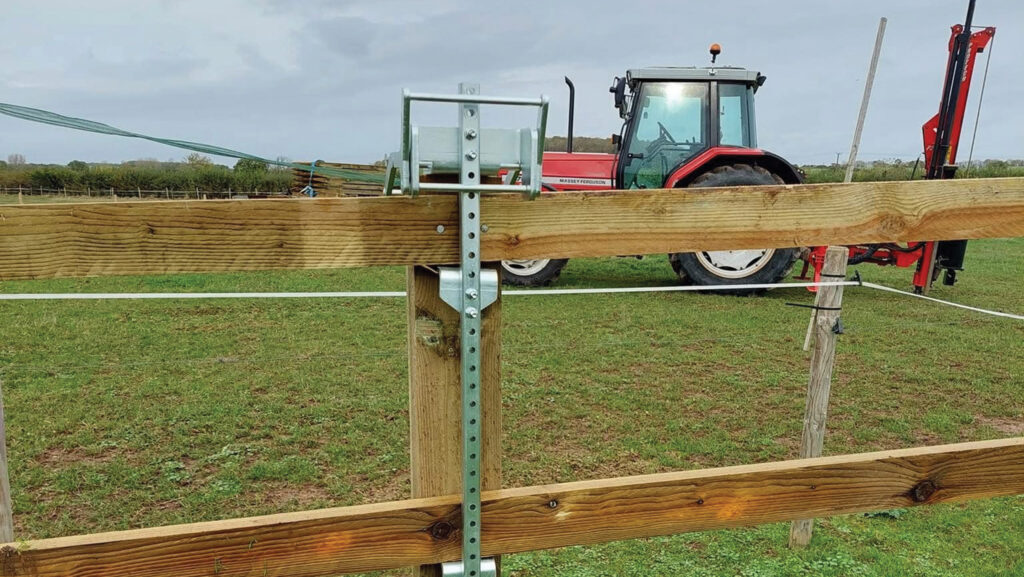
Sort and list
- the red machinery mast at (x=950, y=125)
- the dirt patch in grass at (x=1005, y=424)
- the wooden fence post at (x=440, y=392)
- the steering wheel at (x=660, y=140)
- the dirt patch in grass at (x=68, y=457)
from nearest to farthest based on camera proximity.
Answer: the wooden fence post at (x=440, y=392), the dirt patch in grass at (x=68, y=457), the dirt patch in grass at (x=1005, y=424), the red machinery mast at (x=950, y=125), the steering wheel at (x=660, y=140)

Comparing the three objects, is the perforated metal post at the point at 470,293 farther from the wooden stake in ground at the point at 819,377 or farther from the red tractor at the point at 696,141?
the red tractor at the point at 696,141

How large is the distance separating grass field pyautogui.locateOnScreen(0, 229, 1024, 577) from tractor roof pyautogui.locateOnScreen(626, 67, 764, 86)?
114 inches

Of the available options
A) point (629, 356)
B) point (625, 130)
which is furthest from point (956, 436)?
point (625, 130)

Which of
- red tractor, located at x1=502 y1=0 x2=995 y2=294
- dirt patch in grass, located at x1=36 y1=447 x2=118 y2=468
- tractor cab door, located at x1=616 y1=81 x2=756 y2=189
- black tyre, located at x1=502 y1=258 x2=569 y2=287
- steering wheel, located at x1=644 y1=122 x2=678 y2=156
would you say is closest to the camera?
dirt patch in grass, located at x1=36 y1=447 x2=118 y2=468

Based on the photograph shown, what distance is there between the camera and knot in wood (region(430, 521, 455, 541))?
4.63ft

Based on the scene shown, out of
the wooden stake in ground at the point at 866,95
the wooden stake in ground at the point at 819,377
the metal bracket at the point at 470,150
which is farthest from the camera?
the wooden stake in ground at the point at 866,95

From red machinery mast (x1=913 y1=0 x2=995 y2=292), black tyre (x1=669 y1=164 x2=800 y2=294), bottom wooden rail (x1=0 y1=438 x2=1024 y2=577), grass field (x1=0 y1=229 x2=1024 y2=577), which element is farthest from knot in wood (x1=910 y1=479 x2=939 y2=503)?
red machinery mast (x1=913 y1=0 x2=995 y2=292)

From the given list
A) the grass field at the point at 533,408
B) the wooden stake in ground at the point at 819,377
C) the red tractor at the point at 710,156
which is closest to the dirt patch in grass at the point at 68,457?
the grass field at the point at 533,408

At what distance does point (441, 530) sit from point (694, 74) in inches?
331

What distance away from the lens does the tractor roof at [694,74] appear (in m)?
8.80

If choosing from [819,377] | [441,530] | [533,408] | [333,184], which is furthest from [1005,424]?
[333,184]

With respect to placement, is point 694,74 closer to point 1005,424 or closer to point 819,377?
point 1005,424

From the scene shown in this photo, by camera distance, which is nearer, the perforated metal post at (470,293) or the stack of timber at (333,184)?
the perforated metal post at (470,293)

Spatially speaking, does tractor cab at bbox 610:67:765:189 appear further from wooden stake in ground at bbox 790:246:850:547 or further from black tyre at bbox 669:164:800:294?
wooden stake in ground at bbox 790:246:850:547
